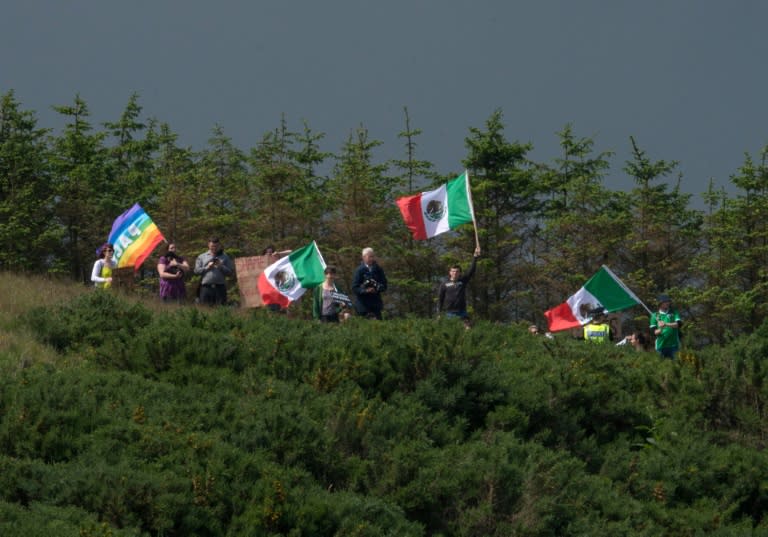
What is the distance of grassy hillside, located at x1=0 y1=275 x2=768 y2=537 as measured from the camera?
8219 millimetres

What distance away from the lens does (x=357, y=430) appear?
1005cm

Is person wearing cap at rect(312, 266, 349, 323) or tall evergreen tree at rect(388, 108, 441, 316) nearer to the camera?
person wearing cap at rect(312, 266, 349, 323)

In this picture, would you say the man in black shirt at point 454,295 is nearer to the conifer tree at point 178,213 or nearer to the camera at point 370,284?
the camera at point 370,284

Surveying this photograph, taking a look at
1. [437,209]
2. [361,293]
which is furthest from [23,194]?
[361,293]

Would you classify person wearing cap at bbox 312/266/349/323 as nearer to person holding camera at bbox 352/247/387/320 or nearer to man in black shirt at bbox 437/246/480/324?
person holding camera at bbox 352/247/387/320

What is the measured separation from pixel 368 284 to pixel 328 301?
2.41ft

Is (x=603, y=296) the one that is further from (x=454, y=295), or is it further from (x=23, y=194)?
(x=23, y=194)

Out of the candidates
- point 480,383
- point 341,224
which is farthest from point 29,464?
point 341,224

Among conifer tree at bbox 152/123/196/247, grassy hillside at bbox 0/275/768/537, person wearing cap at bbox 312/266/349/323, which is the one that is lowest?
grassy hillside at bbox 0/275/768/537

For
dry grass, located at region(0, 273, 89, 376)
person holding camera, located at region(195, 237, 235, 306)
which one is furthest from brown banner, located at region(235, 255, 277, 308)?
dry grass, located at region(0, 273, 89, 376)

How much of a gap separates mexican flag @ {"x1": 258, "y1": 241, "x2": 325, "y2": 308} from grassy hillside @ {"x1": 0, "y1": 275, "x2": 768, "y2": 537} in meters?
4.83

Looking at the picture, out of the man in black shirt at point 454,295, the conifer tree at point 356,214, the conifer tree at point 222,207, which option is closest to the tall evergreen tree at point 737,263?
the conifer tree at point 356,214

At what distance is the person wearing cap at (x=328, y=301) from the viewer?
1725cm

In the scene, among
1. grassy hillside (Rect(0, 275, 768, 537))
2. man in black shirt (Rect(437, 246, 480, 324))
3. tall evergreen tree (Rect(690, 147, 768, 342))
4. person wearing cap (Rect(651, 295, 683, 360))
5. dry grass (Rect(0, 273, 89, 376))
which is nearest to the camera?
grassy hillside (Rect(0, 275, 768, 537))
